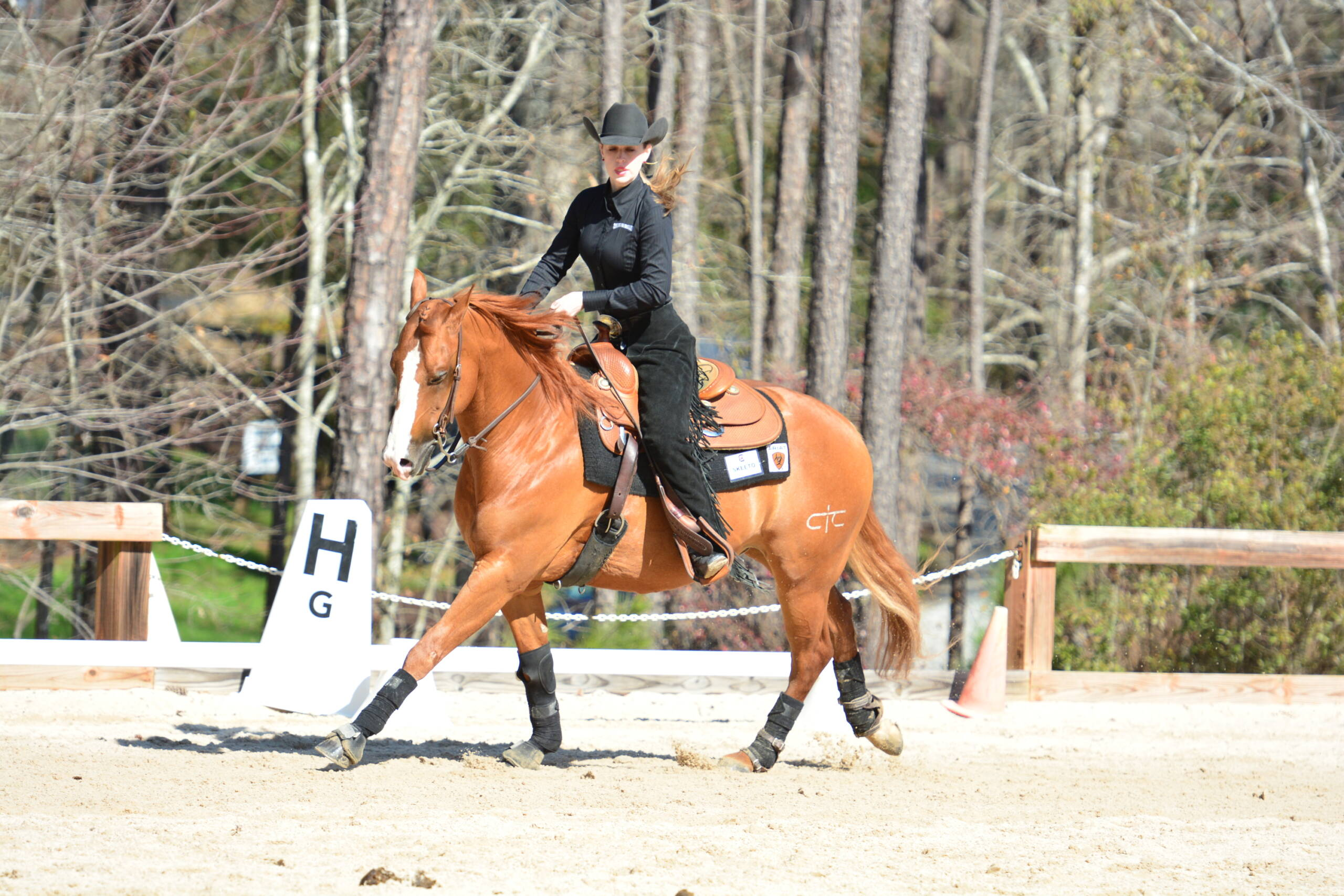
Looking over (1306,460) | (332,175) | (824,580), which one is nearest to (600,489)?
(824,580)

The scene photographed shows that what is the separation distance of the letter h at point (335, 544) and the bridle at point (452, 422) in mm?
1377

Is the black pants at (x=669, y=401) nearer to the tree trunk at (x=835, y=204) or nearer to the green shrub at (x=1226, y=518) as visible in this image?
the green shrub at (x=1226, y=518)

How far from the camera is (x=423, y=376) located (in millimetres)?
4809

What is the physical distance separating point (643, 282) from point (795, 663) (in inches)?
80.4

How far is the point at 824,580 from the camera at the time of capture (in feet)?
19.8

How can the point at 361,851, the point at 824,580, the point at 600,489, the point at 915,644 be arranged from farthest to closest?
the point at 915,644 → the point at 824,580 → the point at 600,489 → the point at 361,851

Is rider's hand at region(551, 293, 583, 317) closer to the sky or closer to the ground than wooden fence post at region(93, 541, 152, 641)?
closer to the sky

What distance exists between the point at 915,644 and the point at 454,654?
2.53 meters

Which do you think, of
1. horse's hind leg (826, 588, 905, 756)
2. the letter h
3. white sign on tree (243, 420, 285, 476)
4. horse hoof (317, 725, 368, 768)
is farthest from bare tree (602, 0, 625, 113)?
horse hoof (317, 725, 368, 768)

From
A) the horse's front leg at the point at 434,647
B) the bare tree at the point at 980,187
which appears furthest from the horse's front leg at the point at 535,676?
the bare tree at the point at 980,187

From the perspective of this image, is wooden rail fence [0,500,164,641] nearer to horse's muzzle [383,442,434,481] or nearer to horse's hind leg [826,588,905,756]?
horse's muzzle [383,442,434,481]

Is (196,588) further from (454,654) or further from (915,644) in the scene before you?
(915,644)

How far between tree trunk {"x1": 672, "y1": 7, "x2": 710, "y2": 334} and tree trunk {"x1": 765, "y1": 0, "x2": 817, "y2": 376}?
92 centimetres

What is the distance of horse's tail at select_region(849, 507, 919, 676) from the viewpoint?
6.44 metres
